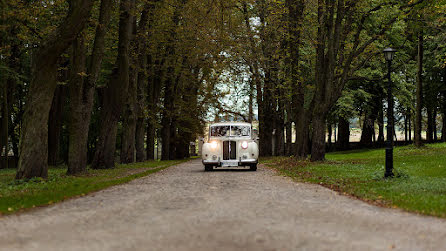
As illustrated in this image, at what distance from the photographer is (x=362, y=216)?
855 cm

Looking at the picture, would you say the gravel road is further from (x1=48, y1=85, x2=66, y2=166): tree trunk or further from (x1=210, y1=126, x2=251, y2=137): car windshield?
(x1=48, y1=85, x2=66, y2=166): tree trunk

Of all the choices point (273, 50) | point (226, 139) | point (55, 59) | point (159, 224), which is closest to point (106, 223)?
point (159, 224)

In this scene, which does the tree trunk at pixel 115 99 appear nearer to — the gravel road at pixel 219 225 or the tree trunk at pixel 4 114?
the tree trunk at pixel 4 114

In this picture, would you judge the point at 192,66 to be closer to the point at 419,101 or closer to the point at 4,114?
the point at 4,114

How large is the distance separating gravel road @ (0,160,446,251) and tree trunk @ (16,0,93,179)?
16.6ft

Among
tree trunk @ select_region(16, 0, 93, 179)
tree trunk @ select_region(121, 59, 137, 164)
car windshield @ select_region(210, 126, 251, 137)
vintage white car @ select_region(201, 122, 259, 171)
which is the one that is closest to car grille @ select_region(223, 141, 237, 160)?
vintage white car @ select_region(201, 122, 259, 171)

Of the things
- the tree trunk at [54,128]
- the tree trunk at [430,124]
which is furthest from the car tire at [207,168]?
the tree trunk at [430,124]

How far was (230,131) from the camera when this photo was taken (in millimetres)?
23516

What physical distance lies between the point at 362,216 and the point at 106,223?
13.8 ft

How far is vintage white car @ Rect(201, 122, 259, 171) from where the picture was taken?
22672 mm

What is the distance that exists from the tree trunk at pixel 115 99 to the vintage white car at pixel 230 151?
4.54m

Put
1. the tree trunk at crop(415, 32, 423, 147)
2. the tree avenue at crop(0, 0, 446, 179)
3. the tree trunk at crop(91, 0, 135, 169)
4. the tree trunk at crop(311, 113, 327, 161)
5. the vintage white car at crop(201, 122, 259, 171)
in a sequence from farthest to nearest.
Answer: the tree trunk at crop(415, 32, 423, 147)
the tree trunk at crop(311, 113, 327, 161)
the tree trunk at crop(91, 0, 135, 169)
the vintage white car at crop(201, 122, 259, 171)
the tree avenue at crop(0, 0, 446, 179)

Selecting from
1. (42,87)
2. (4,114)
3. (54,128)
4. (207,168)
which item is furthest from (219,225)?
(4,114)

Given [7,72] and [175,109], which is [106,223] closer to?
[7,72]
